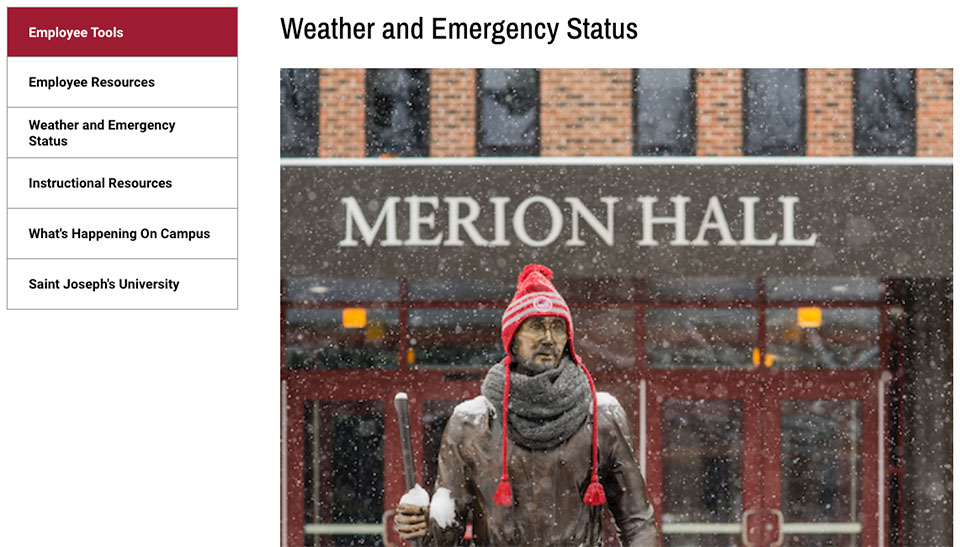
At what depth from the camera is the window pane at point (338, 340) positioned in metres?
10.6

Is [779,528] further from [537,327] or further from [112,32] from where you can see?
[112,32]

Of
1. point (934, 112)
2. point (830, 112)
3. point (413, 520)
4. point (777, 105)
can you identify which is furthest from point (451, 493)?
point (934, 112)

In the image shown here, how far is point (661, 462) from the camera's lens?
34.7 feet

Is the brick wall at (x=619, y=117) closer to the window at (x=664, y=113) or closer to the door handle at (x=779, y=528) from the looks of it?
the window at (x=664, y=113)

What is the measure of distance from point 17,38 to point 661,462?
6869 millimetres

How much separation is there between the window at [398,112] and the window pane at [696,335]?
277cm

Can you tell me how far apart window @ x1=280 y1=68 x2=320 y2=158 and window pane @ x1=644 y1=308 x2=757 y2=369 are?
11.7 feet

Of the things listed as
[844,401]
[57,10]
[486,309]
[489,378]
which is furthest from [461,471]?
[844,401]

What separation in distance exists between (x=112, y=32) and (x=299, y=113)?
3703mm

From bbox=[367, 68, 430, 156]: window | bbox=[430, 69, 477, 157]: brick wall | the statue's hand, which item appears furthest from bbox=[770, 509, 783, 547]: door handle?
the statue's hand

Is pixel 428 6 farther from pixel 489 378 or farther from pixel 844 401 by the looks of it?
pixel 844 401

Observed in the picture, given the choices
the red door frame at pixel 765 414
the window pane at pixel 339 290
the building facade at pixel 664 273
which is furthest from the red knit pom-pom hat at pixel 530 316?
the red door frame at pixel 765 414

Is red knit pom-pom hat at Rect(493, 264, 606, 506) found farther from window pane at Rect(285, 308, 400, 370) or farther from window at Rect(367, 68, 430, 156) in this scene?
window pane at Rect(285, 308, 400, 370)

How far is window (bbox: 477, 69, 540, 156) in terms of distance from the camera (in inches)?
396
